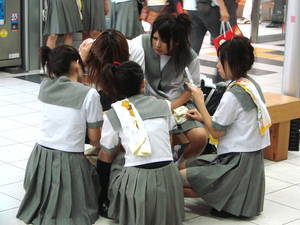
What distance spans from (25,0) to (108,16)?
99 centimetres

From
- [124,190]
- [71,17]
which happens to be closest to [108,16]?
[71,17]

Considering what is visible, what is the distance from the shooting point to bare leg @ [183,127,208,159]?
366 centimetres

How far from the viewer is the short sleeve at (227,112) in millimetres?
3342

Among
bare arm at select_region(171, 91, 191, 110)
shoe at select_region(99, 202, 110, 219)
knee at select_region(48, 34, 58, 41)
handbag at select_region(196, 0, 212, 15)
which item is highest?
handbag at select_region(196, 0, 212, 15)

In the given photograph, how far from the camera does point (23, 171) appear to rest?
4.05 m

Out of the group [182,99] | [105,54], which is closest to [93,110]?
[105,54]

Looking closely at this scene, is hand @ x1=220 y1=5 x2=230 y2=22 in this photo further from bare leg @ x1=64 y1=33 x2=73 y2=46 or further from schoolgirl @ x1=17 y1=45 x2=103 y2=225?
schoolgirl @ x1=17 y1=45 x2=103 y2=225

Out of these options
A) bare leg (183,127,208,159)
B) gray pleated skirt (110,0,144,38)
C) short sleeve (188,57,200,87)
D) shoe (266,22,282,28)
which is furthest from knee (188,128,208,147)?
shoe (266,22,282,28)

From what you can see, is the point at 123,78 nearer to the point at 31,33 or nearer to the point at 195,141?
the point at 195,141

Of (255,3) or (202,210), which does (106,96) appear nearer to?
(202,210)

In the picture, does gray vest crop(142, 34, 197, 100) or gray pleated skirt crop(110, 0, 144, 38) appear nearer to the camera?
gray vest crop(142, 34, 197, 100)

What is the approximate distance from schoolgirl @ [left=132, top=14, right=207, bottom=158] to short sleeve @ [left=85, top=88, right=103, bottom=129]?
0.58 meters

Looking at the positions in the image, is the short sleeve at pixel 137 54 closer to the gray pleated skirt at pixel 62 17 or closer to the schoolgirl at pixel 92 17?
the gray pleated skirt at pixel 62 17

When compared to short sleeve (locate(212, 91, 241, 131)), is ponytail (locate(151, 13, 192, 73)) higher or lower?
higher
